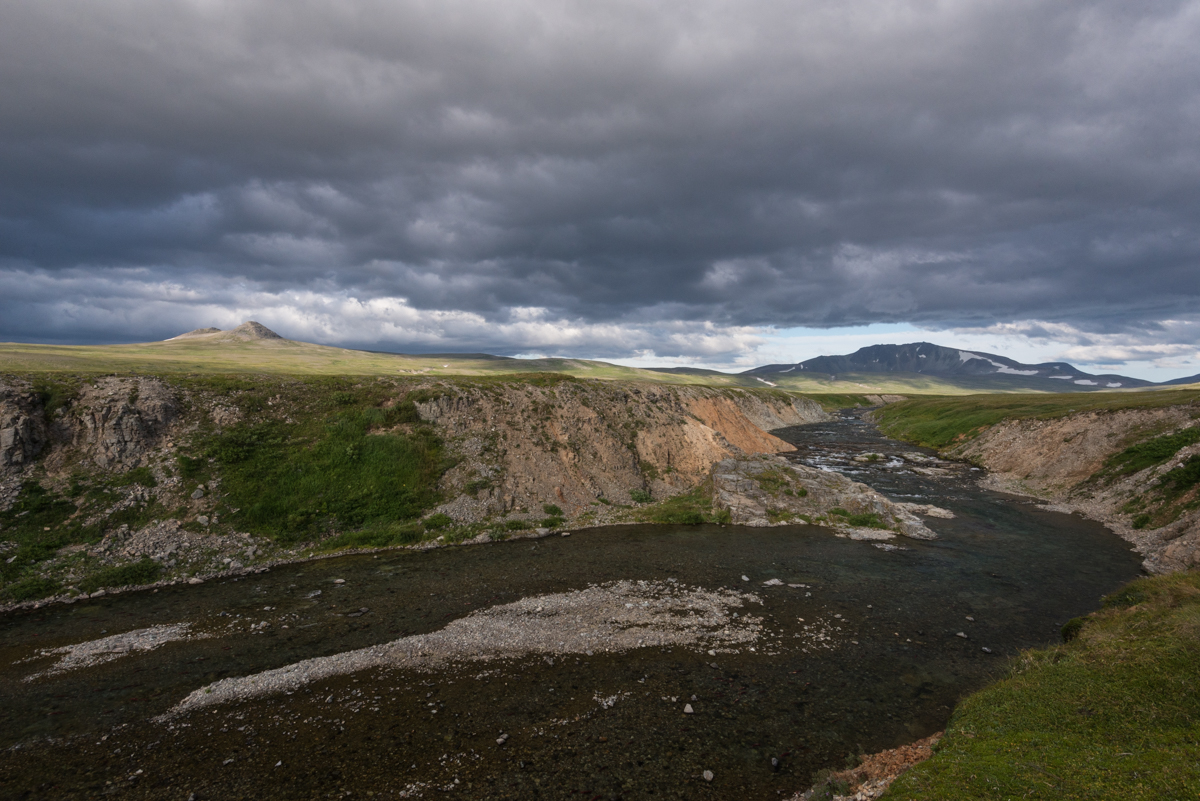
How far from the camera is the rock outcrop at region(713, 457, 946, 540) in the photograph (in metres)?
40.8

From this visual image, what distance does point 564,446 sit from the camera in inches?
2100

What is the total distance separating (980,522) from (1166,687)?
3366cm

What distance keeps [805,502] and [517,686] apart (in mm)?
33879

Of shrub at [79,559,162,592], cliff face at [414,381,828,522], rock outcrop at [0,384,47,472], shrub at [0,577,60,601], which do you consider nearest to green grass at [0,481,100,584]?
shrub at [0,577,60,601]

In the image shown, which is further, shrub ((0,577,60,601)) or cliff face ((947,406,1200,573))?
cliff face ((947,406,1200,573))

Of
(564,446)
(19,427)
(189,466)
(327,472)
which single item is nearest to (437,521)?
(327,472)

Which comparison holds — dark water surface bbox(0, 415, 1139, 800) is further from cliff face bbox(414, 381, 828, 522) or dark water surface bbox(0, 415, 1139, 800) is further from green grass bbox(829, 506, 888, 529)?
cliff face bbox(414, 381, 828, 522)

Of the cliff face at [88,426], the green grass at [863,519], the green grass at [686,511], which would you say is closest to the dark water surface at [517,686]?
the green grass at [863,519]

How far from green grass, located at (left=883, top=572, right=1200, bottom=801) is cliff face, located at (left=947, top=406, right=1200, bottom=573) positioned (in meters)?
21.5

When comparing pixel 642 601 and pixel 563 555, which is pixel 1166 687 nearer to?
pixel 642 601

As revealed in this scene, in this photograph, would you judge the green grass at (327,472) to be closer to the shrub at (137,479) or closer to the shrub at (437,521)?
the shrub at (437,521)

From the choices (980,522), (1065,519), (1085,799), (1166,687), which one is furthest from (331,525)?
(1065,519)

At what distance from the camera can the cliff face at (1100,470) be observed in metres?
34.7

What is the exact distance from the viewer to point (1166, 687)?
46.5 ft
